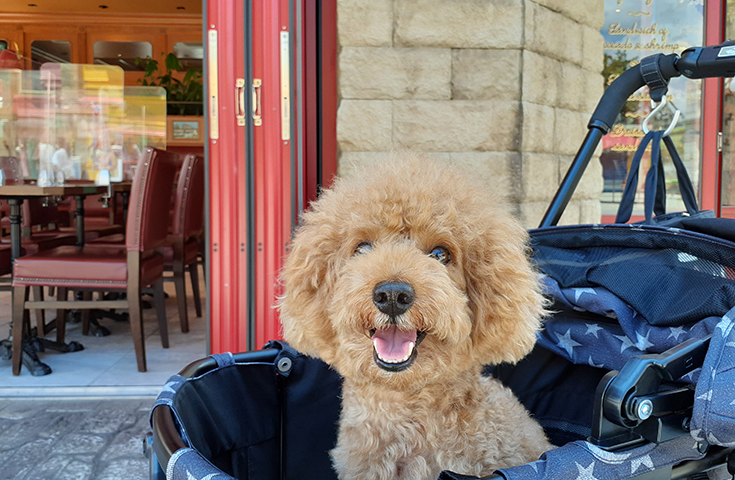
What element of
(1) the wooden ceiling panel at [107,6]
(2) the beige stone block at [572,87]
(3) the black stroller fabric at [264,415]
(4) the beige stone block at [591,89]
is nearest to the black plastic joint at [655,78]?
(3) the black stroller fabric at [264,415]

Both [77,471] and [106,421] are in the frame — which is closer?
[77,471]

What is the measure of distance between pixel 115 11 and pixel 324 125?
7.45 m

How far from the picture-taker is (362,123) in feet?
8.44

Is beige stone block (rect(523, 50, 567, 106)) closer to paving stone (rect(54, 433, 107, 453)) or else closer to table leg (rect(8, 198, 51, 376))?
paving stone (rect(54, 433, 107, 453))

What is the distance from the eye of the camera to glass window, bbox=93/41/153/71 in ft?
28.7

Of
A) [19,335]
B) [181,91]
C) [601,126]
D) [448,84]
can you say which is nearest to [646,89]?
[448,84]

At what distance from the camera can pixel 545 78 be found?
2.75 metres

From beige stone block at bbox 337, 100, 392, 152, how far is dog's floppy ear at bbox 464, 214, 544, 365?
1.54 m

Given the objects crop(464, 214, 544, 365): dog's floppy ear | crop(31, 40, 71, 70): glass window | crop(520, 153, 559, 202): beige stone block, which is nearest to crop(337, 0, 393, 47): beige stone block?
crop(520, 153, 559, 202): beige stone block

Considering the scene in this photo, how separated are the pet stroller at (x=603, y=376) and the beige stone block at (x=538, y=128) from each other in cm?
119

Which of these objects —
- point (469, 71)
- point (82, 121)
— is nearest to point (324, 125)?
point (469, 71)

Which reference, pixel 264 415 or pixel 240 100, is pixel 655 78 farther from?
pixel 240 100

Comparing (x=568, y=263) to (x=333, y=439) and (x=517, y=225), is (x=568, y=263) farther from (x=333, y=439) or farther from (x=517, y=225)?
(x=333, y=439)

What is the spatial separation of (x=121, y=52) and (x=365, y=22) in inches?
300
